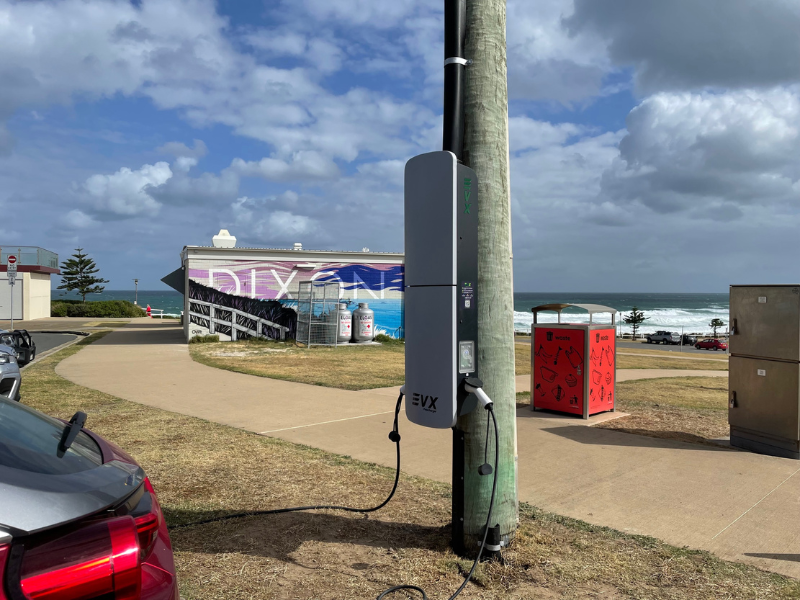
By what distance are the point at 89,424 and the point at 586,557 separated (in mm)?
6462

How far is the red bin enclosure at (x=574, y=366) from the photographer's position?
8688 millimetres

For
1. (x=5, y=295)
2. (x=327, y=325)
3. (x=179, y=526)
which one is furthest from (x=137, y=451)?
(x=5, y=295)

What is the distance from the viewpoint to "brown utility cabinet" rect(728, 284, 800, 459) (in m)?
6.58

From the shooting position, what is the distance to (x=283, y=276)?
81.1 feet

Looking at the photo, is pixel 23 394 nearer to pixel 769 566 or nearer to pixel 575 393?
pixel 575 393

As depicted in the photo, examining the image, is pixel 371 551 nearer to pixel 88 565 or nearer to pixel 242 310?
pixel 88 565

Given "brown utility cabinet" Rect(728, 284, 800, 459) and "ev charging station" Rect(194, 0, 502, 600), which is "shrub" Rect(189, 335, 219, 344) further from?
"ev charging station" Rect(194, 0, 502, 600)

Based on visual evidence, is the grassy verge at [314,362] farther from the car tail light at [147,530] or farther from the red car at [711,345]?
the red car at [711,345]

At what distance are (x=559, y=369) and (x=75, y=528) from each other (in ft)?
26.1

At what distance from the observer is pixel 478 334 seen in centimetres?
390

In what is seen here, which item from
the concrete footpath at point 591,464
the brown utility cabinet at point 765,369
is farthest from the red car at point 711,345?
the brown utility cabinet at point 765,369

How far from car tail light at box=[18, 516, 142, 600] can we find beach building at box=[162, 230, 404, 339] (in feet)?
74.2

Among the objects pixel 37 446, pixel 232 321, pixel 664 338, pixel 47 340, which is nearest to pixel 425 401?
pixel 37 446

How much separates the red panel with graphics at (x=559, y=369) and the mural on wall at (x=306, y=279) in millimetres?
16810
